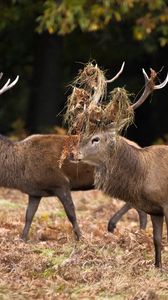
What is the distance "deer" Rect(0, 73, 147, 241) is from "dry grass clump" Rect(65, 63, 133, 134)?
1.91 metres

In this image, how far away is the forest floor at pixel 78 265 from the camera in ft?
26.0

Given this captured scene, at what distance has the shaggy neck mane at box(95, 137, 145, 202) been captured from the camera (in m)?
9.23

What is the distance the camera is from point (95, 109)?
9.02 metres

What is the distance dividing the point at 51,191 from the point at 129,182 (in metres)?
2.14

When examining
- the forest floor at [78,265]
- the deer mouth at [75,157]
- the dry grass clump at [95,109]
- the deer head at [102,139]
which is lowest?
the forest floor at [78,265]

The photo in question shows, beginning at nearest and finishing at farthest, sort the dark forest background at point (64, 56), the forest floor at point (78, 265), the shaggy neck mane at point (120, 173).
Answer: the forest floor at point (78, 265)
the shaggy neck mane at point (120, 173)
the dark forest background at point (64, 56)

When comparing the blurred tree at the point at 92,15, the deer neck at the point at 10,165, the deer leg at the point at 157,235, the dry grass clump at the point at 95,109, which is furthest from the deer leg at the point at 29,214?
the blurred tree at the point at 92,15

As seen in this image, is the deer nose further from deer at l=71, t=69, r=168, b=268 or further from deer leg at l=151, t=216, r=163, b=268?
deer leg at l=151, t=216, r=163, b=268

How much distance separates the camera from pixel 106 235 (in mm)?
10812

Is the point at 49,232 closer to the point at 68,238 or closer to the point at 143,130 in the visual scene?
the point at 68,238

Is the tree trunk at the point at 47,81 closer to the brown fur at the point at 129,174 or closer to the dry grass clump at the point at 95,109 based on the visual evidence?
the brown fur at the point at 129,174

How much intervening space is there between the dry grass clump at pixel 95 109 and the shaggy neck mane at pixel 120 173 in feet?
0.89

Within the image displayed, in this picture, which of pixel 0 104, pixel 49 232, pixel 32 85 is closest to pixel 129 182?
pixel 49 232

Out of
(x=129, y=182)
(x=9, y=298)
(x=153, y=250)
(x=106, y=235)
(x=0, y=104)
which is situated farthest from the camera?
(x=0, y=104)
